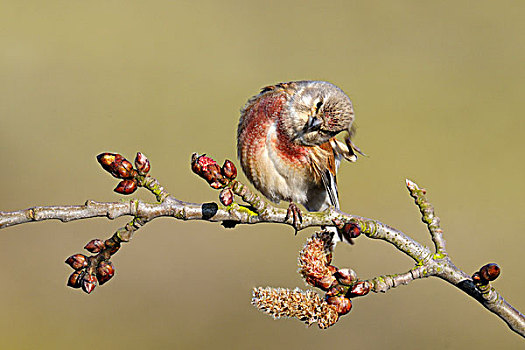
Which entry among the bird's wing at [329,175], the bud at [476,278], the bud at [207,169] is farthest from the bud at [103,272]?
the bird's wing at [329,175]

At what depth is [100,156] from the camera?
1083 millimetres

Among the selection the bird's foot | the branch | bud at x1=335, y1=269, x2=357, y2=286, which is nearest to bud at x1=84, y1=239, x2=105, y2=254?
the branch

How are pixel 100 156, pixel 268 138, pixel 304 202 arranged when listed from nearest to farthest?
pixel 100 156 → pixel 268 138 → pixel 304 202

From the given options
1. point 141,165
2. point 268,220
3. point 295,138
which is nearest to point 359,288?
point 268,220

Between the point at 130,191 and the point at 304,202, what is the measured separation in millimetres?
1172

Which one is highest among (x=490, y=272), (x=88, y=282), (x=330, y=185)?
(x=330, y=185)

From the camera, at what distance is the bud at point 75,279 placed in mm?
1110

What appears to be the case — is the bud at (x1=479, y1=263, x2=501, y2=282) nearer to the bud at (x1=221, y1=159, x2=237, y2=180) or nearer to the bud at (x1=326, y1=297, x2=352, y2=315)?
the bud at (x1=326, y1=297, x2=352, y2=315)

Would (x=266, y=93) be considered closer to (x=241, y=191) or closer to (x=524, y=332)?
(x=241, y=191)

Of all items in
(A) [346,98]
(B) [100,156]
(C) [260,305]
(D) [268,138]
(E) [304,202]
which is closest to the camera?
(B) [100,156]

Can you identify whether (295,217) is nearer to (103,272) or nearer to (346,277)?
(346,277)

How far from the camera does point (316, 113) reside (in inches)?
70.4

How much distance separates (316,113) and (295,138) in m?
0.15

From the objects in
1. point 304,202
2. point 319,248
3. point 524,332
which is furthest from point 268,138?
point 524,332
